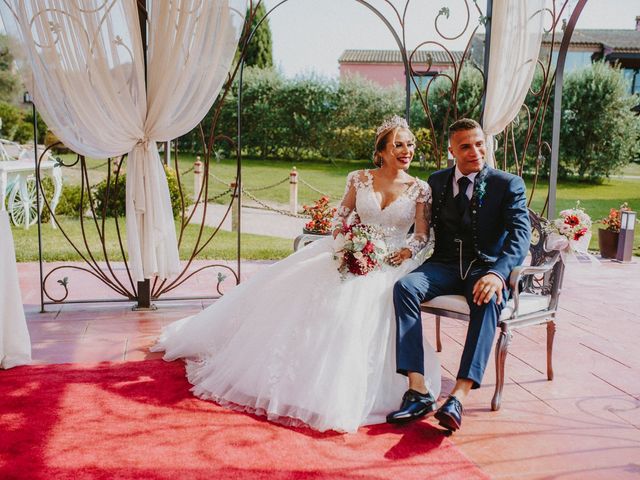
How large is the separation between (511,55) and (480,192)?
1.85 metres

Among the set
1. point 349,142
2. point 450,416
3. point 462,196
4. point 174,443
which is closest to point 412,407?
point 450,416

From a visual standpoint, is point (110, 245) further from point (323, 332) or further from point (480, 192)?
point (480, 192)

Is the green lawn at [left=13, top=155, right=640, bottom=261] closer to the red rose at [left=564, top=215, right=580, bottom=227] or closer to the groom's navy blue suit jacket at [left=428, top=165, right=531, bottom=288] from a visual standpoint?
the groom's navy blue suit jacket at [left=428, top=165, right=531, bottom=288]

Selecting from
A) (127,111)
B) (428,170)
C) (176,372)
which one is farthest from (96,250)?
(428,170)

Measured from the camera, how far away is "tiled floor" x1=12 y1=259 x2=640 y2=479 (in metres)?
2.74

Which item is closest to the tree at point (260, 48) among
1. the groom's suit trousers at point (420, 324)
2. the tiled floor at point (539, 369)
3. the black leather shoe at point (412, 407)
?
the tiled floor at point (539, 369)

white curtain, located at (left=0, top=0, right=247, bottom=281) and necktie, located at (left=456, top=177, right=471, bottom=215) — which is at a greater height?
white curtain, located at (left=0, top=0, right=247, bottom=281)

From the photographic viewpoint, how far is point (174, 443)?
107 inches

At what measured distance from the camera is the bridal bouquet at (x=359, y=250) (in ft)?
10.8

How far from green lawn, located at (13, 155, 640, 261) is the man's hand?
4342 millimetres

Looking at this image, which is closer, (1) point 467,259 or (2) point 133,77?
(1) point 467,259

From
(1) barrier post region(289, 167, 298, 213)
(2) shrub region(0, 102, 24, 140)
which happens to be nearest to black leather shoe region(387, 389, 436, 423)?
(1) barrier post region(289, 167, 298, 213)

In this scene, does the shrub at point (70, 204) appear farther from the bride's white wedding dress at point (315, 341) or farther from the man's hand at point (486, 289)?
the man's hand at point (486, 289)

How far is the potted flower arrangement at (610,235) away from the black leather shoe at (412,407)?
553 cm
